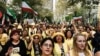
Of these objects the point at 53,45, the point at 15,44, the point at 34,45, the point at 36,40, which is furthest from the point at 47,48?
the point at 36,40

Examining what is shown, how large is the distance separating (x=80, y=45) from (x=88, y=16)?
70.5 metres

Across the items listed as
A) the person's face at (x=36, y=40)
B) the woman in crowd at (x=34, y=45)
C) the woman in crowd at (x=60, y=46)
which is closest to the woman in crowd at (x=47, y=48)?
the woman in crowd at (x=60, y=46)

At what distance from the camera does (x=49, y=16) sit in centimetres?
11425

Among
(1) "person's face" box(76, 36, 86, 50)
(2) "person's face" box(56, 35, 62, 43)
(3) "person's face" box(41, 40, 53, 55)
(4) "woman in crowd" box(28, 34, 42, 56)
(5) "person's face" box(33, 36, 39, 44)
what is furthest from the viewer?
(5) "person's face" box(33, 36, 39, 44)

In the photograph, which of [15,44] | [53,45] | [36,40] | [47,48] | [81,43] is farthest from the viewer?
[36,40]

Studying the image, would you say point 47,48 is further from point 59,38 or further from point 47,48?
point 59,38

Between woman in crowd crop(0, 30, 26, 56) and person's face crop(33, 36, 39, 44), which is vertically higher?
woman in crowd crop(0, 30, 26, 56)

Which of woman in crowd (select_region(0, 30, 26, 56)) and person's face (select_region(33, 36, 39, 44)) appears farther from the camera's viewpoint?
person's face (select_region(33, 36, 39, 44))

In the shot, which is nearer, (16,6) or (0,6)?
(0,6)

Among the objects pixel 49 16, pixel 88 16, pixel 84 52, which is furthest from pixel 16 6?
pixel 84 52

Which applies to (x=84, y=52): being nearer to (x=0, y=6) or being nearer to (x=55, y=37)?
(x=55, y=37)

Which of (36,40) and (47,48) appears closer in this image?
(47,48)

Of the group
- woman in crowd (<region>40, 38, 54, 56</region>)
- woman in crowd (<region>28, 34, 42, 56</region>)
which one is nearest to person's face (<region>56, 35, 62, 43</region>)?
woman in crowd (<region>28, 34, 42, 56</region>)

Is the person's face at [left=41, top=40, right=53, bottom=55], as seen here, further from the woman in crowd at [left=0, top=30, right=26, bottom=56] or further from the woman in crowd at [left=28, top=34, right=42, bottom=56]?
the woman in crowd at [left=28, top=34, right=42, bottom=56]
